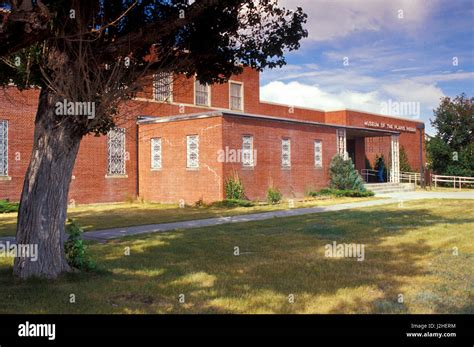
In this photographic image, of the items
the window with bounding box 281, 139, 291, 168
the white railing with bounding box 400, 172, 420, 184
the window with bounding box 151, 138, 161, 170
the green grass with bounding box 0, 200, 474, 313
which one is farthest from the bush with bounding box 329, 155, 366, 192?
the green grass with bounding box 0, 200, 474, 313

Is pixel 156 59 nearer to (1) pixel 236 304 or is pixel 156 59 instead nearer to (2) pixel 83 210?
(1) pixel 236 304

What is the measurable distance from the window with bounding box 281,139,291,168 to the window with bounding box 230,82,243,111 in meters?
10.6

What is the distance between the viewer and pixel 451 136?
130ft

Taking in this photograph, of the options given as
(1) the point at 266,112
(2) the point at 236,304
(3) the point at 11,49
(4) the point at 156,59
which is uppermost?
(1) the point at 266,112

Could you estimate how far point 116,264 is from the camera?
8820 mm

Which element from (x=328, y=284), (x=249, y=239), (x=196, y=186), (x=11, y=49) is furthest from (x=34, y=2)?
(x=196, y=186)

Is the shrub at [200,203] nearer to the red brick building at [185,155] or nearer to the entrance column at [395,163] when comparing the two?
the red brick building at [185,155]

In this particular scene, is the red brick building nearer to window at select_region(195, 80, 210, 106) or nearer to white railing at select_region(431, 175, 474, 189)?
window at select_region(195, 80, 210, 106)

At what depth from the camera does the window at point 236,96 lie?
35.5 metres

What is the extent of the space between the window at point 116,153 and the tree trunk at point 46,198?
1735 centimetres

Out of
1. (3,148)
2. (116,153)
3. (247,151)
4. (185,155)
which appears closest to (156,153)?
(116,153)

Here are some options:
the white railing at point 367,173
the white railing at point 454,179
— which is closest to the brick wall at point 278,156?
the white railing at point 367,173

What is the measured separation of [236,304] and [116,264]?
3.42 metres

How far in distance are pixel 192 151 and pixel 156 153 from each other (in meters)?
2.65
